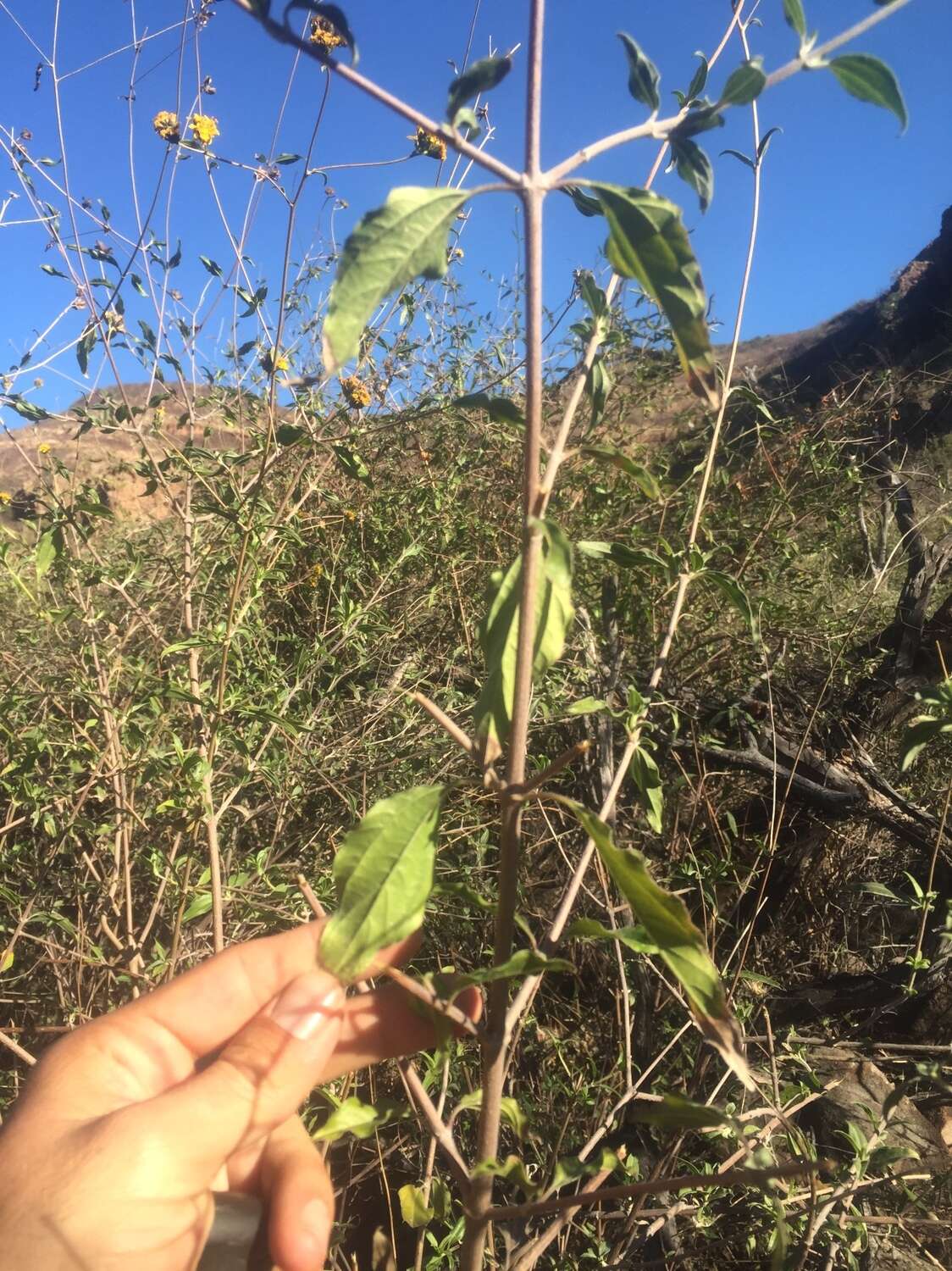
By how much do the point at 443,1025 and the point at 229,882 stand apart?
0.98m

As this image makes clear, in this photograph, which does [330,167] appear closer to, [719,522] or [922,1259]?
[719,522]

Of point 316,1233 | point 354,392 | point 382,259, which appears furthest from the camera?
point 354,392

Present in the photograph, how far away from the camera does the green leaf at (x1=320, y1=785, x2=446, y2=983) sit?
0.62 meters

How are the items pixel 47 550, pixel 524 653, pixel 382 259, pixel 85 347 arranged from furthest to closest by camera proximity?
pixel 85 347 < pixel 47 550 < pixel 524 653 < pixel 382 259

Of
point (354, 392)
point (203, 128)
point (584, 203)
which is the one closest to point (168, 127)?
point (203, 128)

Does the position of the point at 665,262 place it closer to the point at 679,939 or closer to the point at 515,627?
the point at 515,627

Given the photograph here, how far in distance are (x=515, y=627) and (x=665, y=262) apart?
1.05 ft

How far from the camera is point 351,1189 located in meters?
1.92

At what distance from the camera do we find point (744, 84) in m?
0.62

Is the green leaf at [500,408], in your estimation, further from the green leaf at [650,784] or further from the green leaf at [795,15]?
the green leaf at [650,784]

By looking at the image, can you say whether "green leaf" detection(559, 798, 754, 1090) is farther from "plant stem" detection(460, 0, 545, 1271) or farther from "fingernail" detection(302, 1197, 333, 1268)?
"fingernail" detection(302, 1197, 333, 1268)

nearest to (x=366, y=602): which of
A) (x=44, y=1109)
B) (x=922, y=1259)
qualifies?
(x=44, y=1109)

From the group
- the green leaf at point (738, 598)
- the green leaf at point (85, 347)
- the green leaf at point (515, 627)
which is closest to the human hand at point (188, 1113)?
the green leaf at point (515, 627)

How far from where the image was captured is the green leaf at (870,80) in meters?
0.61
